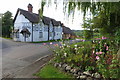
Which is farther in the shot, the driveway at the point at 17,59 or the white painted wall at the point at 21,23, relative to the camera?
the white painted wall at the point at 21,23

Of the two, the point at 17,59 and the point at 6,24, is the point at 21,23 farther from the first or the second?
the point at 17,59

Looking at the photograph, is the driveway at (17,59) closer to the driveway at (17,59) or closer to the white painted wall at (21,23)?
the driveway at (17,59)

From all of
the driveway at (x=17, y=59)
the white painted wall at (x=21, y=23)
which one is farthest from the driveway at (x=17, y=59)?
the white painted wall at (x=21, y=23)

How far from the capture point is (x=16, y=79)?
3.39 m

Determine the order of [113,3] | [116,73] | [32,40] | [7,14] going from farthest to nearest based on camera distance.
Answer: [7,14]
[32,40]
[116,73]
[113,3]

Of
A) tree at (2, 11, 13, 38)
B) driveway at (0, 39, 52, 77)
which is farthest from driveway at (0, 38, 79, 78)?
tree at (2, 11, 13, 38)

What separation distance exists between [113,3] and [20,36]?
793 inches

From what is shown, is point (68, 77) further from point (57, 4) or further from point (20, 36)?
point (20, 36)

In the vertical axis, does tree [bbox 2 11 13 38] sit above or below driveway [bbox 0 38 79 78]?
above

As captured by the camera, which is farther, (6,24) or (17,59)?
(6,24)

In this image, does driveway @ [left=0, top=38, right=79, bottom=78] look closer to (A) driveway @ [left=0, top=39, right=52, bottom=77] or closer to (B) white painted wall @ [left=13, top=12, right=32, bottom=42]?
(A) driveway @ [left=0, top=39, right=52, bottom=77]

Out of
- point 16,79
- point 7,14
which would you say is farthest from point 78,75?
point 7,14

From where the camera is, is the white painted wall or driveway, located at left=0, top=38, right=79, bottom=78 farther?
the white painted wall

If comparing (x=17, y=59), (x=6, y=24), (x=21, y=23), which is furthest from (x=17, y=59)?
(x=6, y=24)
